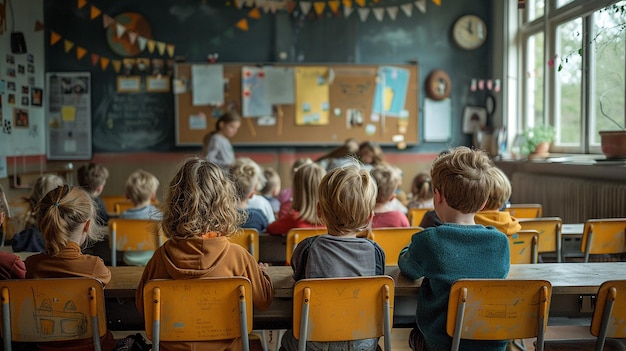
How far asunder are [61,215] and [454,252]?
129 centimetres

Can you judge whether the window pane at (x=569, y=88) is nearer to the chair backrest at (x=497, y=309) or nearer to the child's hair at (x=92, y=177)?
the child's hair at (x=92, y=177)

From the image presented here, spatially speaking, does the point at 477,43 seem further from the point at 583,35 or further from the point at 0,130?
the point at 0,130

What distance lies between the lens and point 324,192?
221 cm

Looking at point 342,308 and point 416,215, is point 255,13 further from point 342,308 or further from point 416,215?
point 342,308

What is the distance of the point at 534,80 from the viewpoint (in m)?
6.92

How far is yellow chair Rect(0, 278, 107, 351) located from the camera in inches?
77.8

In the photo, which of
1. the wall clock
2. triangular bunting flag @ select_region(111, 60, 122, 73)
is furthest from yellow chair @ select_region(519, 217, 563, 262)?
triangular bunting flag @ select_region(111, 60, 122, 73)

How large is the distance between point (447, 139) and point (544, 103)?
144 centimetres

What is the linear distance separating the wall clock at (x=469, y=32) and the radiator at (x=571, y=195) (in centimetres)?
191

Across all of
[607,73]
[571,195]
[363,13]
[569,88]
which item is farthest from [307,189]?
[363,13]

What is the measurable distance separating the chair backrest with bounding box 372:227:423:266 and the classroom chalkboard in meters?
4.53

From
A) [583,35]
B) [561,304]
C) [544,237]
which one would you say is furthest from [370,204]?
[583,35]

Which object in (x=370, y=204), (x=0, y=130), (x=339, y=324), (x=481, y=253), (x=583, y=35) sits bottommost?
(x=339, y=324)

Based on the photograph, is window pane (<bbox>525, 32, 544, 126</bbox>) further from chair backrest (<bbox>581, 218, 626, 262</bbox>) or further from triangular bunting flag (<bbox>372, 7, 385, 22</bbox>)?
chair backrest (<bbox>581, 218, 626, 262</bbox>)
